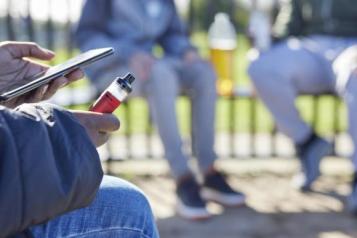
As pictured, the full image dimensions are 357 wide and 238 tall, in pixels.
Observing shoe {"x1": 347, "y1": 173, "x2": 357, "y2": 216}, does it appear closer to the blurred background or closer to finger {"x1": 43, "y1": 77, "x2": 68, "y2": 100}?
the blurred background

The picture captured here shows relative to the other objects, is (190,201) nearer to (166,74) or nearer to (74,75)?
(166,74)

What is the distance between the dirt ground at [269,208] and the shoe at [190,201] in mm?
36

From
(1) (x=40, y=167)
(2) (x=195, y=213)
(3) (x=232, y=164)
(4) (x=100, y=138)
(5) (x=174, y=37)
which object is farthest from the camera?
(3) (x=232, y=164)

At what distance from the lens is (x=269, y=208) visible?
4.01 metres

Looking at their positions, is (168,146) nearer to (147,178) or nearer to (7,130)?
(147,178)

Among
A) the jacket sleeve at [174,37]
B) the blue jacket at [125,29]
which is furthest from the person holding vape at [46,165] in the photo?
the jacket sleeve at [174,37]

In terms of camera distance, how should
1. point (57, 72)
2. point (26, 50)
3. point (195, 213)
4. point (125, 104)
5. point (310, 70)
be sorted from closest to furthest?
1. point (57, 72)
2. point (26, 50)
3. point (195, 213)
4. point (310, 70)
5. point (125, 104)

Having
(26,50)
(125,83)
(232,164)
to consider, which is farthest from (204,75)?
(125,83)

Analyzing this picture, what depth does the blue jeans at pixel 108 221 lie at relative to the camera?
69.7 inches

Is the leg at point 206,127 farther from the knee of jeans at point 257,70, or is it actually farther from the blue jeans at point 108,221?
the blue jeans at point 108,221

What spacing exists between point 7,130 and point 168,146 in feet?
8.23

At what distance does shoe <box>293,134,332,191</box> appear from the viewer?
4.15 m

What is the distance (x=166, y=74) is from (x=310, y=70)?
86cm

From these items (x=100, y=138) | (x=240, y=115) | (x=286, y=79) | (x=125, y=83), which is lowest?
(x=240, y=115)
